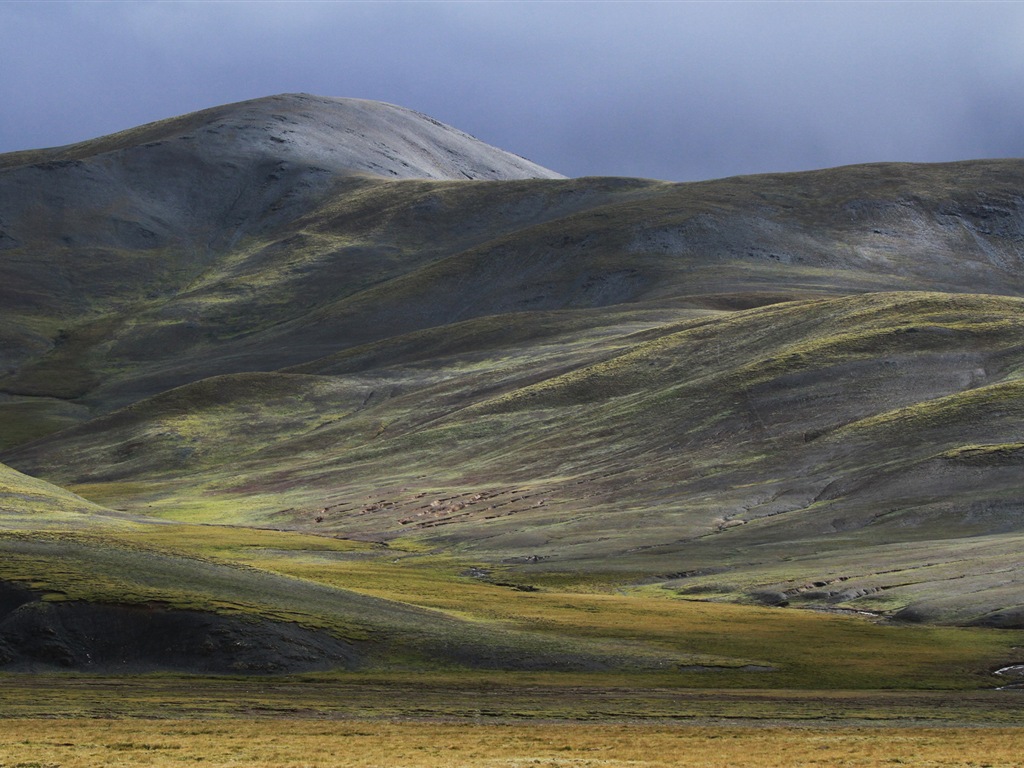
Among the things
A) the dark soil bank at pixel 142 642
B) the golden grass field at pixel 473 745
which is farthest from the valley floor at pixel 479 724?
the dark soil bank at pixel 142 642

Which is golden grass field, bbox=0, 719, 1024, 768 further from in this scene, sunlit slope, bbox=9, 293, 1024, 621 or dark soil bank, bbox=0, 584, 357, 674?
sunlit slope, bbox=9, 293, 1024, 621

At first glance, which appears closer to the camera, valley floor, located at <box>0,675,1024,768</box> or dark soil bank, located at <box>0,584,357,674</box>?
valley floor, located at <box>0,675,1024,768</box>

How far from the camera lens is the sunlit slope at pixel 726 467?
113 meters

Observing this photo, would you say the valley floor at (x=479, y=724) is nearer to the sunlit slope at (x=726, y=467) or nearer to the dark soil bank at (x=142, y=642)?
the dark soil bank at (x=142, y=642)

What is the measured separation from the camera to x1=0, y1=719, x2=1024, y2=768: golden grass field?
40.8m

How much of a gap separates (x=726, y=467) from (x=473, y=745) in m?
102

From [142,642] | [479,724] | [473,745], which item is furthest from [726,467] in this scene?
[473,745]

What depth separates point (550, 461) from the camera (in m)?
162

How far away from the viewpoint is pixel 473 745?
4478 cm

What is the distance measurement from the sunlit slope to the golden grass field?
39966 mm

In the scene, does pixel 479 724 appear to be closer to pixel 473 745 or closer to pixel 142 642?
pixel 473 745

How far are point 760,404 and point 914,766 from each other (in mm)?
123431

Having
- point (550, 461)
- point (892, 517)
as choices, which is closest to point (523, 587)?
point (892, 517)

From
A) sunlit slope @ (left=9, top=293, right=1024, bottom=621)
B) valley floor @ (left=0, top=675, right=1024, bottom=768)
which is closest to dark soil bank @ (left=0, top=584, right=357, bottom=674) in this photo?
valley floor @ (left=0, top=675, right=1024, bottom=768)
